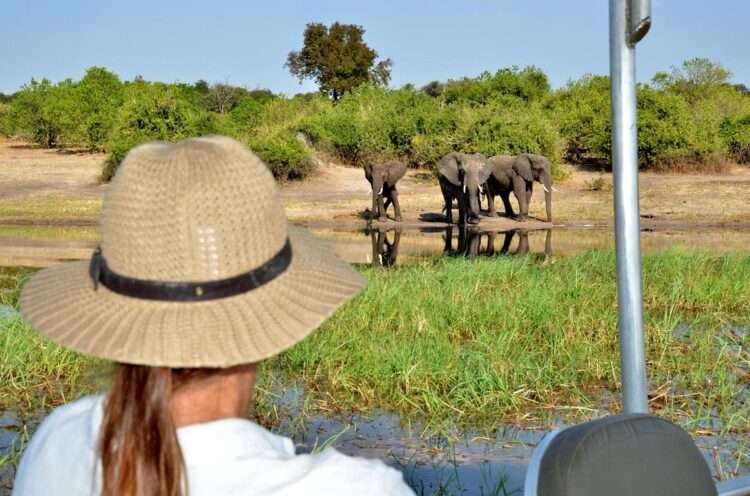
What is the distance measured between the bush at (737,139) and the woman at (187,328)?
2723 cm

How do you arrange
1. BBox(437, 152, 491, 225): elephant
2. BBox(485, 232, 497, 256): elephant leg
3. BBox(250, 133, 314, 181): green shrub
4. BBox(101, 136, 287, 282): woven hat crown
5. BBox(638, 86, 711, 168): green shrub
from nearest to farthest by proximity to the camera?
BBox(101, 136, 287, 282): woven hat crown
BBox(485, 232, 497, 256): elephant leg
BBox(437, 152, 491, 225): elephant
BBox(250, 133, 314, 181): green shrub
BBox(638, 86, 711, 168): green shrub

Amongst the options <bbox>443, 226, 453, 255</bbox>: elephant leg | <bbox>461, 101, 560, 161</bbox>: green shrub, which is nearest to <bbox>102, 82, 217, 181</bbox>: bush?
→ <bbox>461, 101, 560, 161</bbox>: green shrub

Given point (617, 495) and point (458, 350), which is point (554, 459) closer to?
point (617, 495)

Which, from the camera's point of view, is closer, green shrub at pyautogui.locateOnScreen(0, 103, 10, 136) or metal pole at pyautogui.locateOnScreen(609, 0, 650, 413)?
metal pole at pyautogui.locateOnScreen(609, 0, 650, 413)

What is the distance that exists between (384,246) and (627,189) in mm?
13514

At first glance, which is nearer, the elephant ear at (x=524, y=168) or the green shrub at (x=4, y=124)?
the elephant ear at (x=524, y=168)

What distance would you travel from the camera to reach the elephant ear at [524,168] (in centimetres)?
2092

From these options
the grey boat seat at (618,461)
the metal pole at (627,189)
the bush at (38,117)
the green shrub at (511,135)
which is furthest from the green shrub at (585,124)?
the grey boat seat at (618,461)

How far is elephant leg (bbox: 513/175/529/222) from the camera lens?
68.4 ft

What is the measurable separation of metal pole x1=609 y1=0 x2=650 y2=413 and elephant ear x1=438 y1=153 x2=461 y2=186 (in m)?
18.1

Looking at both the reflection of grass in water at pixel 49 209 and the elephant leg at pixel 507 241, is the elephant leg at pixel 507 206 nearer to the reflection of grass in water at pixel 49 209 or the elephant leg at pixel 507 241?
the elephant leg at pixel 507 241

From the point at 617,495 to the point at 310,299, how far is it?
0.58m

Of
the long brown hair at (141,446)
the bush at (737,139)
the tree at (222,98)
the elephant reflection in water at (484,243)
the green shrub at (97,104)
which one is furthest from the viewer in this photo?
the tree at (222,98)

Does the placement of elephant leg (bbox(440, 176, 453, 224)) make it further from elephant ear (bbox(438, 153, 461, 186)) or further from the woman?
the woman
